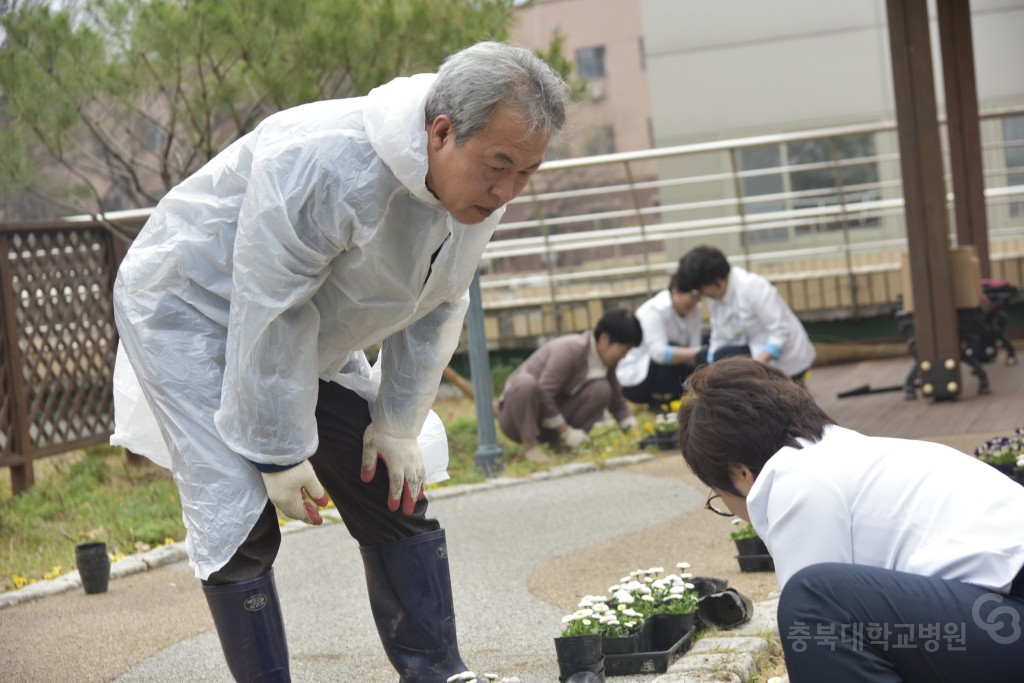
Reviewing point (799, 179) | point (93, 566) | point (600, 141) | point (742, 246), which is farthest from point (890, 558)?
A: point (600, 141)

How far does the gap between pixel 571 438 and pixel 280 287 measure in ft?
15.5

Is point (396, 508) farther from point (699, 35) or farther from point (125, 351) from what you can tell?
point (699, 35)

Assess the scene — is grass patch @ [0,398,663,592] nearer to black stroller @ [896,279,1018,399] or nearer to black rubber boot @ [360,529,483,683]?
black stroller @ [896,279,1018,399]

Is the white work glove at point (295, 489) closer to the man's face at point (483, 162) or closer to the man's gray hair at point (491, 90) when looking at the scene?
the man's face at point (483, 162)

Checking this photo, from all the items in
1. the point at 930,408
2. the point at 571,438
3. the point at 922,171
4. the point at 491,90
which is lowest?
the point at 930,408

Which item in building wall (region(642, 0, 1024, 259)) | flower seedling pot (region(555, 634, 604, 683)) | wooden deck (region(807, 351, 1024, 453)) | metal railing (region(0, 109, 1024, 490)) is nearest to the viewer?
flower seedling pot (region(555, 634, 604, 683))

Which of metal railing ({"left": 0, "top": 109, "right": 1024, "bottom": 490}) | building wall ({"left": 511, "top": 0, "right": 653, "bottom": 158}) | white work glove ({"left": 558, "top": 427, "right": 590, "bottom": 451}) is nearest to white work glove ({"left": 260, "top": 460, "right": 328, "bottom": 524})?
white work glove ({"left": 558, "top": 427, "right": 590, "bottom": 451})

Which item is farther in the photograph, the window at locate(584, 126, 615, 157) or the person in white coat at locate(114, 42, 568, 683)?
the window at locate(584, 126, 615, 157)

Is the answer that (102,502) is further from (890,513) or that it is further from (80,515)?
(890,513)

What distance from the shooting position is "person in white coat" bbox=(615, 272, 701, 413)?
25.1 feet

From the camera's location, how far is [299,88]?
7023mm

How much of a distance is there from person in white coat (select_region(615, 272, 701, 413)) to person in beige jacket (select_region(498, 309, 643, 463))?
661 millimetres

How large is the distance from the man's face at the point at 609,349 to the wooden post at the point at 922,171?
68.0 inches

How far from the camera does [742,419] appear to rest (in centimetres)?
218
